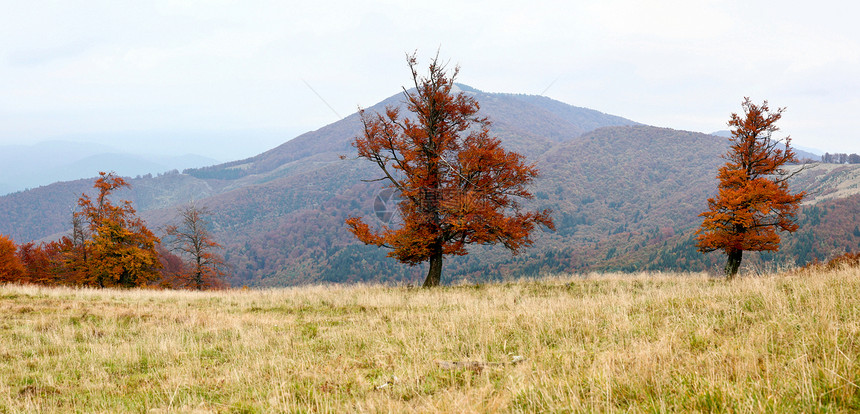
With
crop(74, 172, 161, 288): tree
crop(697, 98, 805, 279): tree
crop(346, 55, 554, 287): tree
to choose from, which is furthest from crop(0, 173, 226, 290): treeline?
crop(697, 98, 805, 279): tree

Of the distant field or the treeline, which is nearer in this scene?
the distant field

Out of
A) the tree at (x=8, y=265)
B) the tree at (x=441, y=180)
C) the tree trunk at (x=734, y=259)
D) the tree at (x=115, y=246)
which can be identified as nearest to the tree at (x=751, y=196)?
the tree trunk at (x=734, y=259)

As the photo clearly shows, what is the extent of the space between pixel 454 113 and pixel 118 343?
47.1 ft

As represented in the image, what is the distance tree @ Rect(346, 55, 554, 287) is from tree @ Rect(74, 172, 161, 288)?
2243 cm

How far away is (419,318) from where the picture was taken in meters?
9.15

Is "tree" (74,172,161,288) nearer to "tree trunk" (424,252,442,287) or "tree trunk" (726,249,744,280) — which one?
"tree trunk" (424,252,442,287)

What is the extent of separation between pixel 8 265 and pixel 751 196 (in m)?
53.9

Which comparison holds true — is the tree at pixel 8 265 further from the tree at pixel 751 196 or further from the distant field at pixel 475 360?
the tree at pixel 751 196

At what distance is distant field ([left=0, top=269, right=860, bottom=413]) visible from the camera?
Result: 11.4ft

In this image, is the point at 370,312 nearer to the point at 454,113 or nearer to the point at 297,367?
the point at 297,367

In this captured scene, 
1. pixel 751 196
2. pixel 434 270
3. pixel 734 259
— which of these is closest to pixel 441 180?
pixel 434 270

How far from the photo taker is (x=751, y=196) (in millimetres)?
21562

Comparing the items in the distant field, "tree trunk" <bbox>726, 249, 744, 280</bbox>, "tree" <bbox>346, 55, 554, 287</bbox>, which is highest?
"tree" <bbox>346, 55, 554, 287</bbox>

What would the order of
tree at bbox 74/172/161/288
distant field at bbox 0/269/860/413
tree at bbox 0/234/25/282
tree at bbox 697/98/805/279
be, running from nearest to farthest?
distant field at bbox 0/269/860/413
tree at bbox 697/98/805/279
tree at bbox 74/172/161/288
tree at bbox 0/234/25/282
